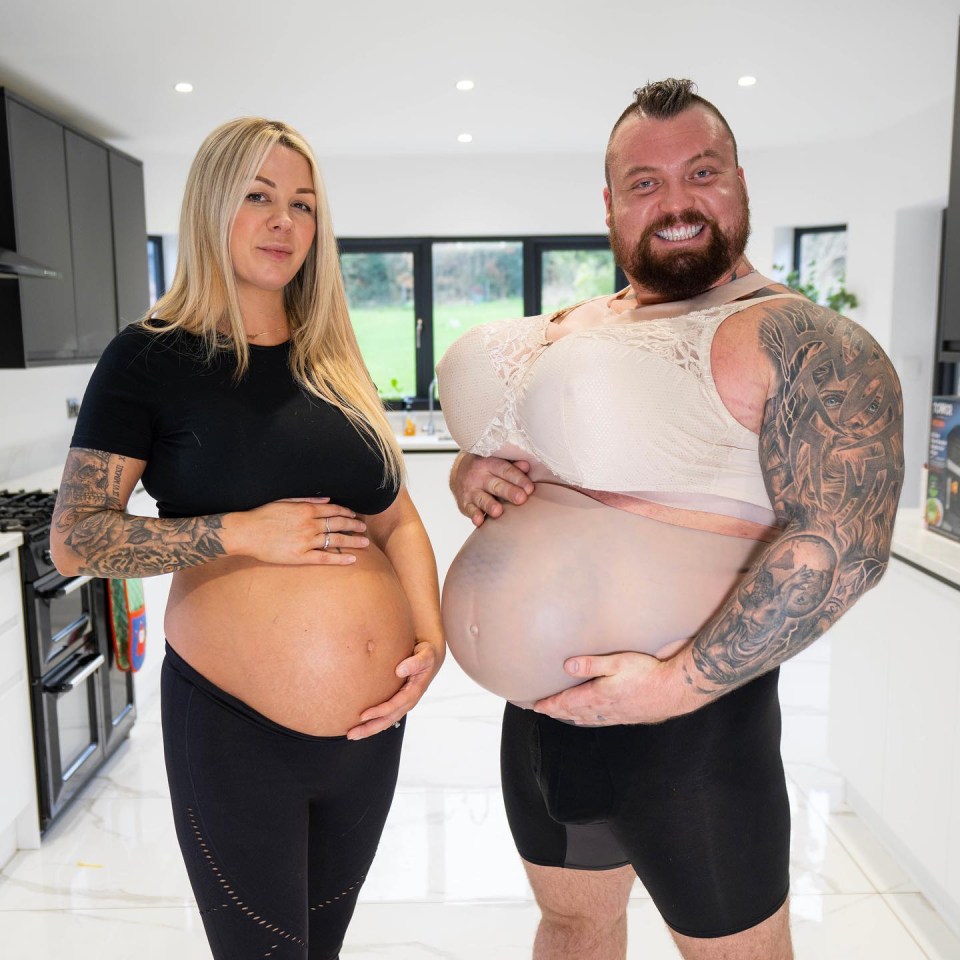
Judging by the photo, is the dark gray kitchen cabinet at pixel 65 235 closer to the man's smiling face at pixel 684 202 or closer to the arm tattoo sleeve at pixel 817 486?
the man's smiling face at pixel 684 202

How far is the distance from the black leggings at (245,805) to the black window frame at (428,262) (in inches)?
189

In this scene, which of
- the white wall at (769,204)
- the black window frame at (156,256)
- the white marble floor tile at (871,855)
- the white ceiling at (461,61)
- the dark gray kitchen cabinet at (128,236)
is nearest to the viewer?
the white marble floor tile at (871,855)

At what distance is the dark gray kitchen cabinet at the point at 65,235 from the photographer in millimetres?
3516

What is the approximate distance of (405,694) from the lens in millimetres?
1409

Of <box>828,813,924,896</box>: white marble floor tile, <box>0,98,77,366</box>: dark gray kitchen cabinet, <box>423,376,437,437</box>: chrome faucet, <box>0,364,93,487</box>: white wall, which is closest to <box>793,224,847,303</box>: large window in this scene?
<box>423,376,437,437</box>: chrome faucet

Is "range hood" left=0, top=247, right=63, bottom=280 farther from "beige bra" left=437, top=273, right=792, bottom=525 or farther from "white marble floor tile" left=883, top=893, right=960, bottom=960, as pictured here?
"white marble floor tile" left=883, top=893, right=960, bottom=960

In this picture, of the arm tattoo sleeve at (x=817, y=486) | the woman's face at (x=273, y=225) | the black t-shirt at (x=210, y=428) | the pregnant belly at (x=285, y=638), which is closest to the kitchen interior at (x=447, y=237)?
the pregnant belly at (x=285, y=638)

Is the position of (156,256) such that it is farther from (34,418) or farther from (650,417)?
(650,417)

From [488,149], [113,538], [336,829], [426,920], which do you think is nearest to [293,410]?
[113,538]

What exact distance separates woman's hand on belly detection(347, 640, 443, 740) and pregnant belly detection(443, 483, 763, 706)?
0.10 meters

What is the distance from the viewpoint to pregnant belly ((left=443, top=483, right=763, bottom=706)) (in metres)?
1.23

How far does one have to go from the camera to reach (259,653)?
131 centimetres

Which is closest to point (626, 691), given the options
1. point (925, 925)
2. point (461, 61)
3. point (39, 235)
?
point (925, 925)

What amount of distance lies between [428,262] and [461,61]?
7.88ft
